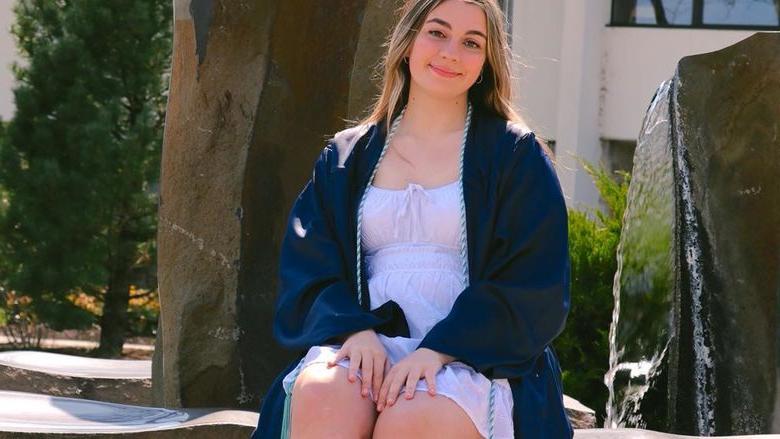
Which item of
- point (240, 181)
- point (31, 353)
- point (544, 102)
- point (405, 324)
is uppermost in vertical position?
point (544, 102)

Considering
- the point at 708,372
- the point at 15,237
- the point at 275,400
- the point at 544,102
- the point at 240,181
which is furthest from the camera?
the point at 544,102

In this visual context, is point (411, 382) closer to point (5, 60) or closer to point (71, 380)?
point (71, 380)

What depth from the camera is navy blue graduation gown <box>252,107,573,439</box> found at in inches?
127

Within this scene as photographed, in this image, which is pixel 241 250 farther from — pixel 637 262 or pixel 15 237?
pixel 15 237

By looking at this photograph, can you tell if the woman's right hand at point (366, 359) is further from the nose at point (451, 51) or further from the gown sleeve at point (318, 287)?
the nose at point (451, 51)

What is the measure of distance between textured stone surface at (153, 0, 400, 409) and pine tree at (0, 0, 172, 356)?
4.66m

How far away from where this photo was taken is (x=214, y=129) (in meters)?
5.07

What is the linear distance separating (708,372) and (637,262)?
0.73m

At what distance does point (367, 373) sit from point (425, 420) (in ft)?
0.59

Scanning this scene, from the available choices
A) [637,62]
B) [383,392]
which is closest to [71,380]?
[383,392]

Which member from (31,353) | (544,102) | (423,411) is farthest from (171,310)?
(544,102)

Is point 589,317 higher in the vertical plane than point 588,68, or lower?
lower

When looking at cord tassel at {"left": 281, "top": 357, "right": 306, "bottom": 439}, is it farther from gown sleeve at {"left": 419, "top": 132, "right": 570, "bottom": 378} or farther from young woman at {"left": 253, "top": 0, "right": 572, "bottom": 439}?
gown sleeve at {"left": 419, "top": 132, "right": 570, "bottom": 378}

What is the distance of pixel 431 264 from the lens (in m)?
3.39
